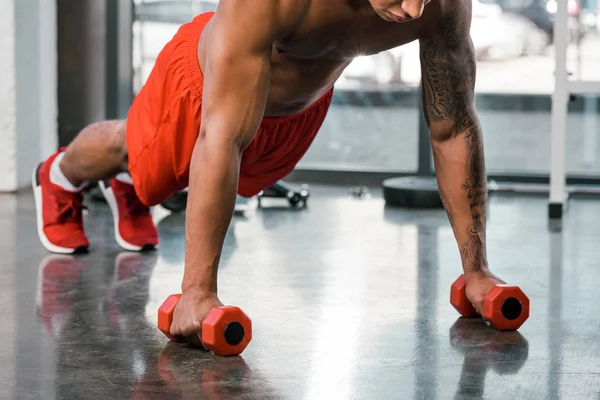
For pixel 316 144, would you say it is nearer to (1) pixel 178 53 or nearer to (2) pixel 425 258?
(2) pixel 425 258

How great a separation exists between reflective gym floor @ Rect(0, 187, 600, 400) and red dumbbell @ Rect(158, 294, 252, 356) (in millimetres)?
19

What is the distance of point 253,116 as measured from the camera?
1.53m

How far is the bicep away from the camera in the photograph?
5.56 feet

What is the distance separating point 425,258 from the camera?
2.38 meters

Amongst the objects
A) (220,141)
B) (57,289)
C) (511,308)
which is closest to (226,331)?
(220,141)

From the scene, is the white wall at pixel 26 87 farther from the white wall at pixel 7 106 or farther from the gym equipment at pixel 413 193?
the gym equipment at pixel 413 193

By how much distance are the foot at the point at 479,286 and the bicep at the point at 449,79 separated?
0.25 metres

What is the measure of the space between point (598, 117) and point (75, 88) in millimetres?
2012

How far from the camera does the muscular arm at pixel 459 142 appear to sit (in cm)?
173

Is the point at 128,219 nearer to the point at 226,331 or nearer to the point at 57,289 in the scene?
the point at 57,289

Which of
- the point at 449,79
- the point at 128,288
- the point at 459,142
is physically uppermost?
the point at 449,79

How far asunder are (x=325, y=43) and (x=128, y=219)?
40.8 inches

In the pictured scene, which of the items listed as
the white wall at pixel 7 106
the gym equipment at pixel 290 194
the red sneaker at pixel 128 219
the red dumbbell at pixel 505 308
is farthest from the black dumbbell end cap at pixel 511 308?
the white wall at pixel 7 106

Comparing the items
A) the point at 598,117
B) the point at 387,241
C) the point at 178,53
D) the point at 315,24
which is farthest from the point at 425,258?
the point at 598,117
